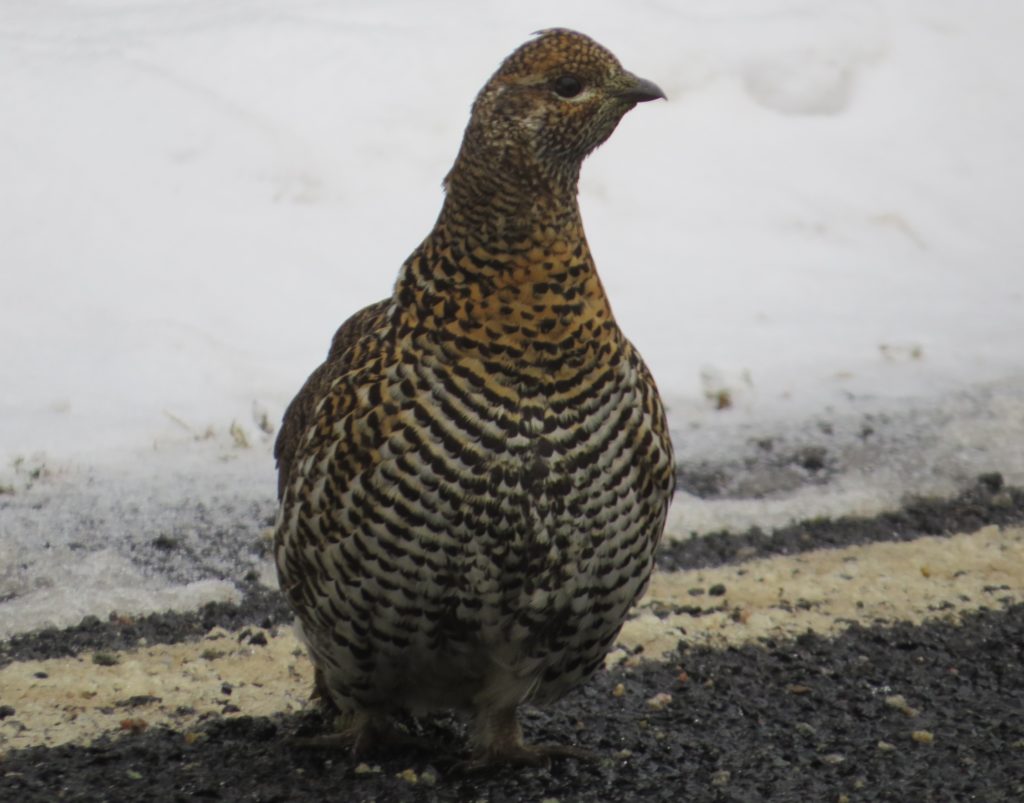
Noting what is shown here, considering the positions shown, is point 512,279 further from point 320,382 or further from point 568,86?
point 320,382

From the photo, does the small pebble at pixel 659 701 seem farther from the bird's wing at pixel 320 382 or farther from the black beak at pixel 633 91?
the black beak at pixel 633 91

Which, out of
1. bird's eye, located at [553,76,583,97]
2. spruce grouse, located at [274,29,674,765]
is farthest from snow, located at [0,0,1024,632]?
bird's eye, located at [553,76,583,97]

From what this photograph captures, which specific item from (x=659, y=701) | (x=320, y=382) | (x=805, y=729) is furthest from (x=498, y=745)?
(x=320, y=382)

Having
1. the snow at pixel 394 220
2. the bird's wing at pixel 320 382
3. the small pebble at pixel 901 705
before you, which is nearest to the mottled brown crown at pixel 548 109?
the bird's wing at pixel 320 382

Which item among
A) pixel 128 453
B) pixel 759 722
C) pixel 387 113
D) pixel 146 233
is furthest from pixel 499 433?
pixel 387 113

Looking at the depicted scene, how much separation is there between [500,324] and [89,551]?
2.13m

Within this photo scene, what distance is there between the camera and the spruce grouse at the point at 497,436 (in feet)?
12.0

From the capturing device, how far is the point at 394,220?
7879 millimetres

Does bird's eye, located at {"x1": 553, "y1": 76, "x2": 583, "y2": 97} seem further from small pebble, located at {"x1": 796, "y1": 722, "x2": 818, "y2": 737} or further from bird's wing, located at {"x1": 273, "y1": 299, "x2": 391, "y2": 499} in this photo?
small pebble, located at {"x1": 796, "y1": 722, "x2": 818, "y2": 737}

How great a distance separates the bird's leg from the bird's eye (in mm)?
1385

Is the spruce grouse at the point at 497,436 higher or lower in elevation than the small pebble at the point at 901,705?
higher

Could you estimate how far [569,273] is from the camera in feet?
12.3

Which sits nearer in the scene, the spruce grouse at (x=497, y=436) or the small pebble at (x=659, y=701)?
the spruce grouse at (x=497, y=436)

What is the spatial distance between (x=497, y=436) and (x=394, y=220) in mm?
4343
